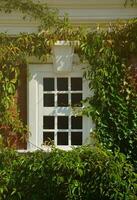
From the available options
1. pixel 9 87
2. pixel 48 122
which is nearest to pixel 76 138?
pixel 48 122

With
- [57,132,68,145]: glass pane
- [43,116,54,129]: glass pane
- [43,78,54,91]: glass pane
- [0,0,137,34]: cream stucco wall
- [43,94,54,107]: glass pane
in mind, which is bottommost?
[57,132,68,145]: glass pane

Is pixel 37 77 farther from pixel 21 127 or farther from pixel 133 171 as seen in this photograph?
pixel 133 171

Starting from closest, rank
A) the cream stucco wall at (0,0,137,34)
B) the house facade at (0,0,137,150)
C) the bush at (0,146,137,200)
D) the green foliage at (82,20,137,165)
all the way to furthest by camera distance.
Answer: the bush at (0,146,137,200)
the green foliage at (82,20,137,165)
the house facade at (0,0,137,150)
the cream stucco wall at (0,0,137,34)

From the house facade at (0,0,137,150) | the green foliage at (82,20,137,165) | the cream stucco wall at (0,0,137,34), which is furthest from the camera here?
the cream stucco wall at (0,0,137,34)

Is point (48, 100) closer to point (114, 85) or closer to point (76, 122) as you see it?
point (76, 122)

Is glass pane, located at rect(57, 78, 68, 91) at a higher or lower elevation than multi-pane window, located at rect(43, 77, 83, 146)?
higher

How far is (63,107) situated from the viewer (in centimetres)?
703

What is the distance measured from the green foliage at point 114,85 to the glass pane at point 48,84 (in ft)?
1.68

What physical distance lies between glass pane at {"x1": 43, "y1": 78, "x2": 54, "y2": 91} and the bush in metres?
1.01

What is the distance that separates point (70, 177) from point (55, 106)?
1.23 meters

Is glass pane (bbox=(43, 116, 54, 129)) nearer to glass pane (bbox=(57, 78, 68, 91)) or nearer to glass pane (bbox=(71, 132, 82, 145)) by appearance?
glass pane (bbox=(71, 132, 82, 145))

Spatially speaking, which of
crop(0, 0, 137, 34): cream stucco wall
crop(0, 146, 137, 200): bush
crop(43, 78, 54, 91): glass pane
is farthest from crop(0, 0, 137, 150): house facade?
crop(0, 0, 137, 34): cream stucco wall

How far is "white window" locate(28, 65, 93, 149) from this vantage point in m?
7.02

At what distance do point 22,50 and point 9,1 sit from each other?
0.85 m
